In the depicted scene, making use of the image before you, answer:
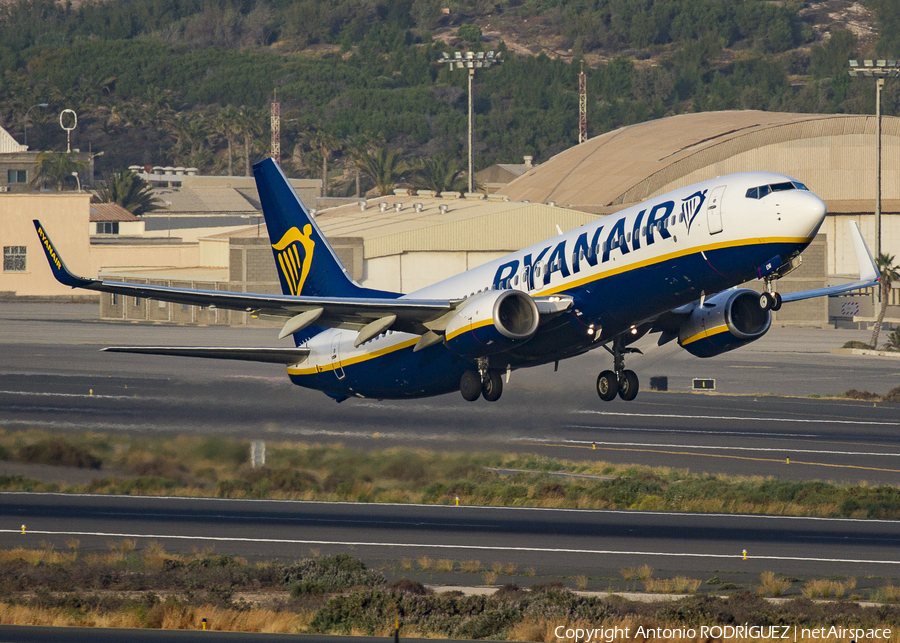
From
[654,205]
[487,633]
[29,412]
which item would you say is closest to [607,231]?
[654,205]

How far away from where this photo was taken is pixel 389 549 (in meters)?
61.9

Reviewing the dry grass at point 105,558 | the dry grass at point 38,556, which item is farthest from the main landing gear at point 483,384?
the dry grass at point 38,556

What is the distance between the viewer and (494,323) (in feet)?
142

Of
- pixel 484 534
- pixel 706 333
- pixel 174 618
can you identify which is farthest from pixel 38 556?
pixel 706 333

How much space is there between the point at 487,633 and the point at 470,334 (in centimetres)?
1027

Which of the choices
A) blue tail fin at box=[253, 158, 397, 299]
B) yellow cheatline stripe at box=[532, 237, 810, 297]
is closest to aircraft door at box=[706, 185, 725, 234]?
yellow cheatline stripe at box=[532, 237, 810, 297]

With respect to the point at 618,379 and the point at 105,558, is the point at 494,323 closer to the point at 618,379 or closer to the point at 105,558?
the point at 618,379

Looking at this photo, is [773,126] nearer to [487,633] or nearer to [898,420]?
[898,420]

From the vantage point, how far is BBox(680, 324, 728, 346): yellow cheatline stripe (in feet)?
154

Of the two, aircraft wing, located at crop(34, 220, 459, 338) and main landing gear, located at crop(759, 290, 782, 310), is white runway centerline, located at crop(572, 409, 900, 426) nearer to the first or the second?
aircraft wing, located at crop(34, 220, 459, 338)

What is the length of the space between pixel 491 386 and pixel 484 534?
2115cm

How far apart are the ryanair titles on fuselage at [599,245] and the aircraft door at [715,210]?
0.35 m

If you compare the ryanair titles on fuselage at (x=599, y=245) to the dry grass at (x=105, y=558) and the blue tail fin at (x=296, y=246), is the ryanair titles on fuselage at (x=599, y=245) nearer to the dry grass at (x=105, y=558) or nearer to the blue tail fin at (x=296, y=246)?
the blue tail fin at (x=296, y=246)

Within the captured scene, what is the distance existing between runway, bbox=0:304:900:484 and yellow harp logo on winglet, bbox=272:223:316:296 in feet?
40.8
